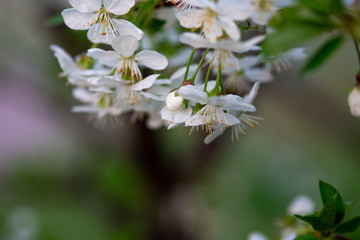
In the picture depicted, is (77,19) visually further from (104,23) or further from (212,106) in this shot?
(212,106)

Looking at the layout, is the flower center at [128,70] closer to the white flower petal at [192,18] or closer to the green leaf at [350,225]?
the white flower petal at [192,18]

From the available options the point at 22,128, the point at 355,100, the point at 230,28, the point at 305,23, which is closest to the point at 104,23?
the point at 230,28

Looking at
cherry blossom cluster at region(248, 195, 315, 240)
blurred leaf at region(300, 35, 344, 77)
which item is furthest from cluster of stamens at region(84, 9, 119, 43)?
cherry blossom cluster at region(248, 195, 315, 240)

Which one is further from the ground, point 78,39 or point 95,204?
point 78,39

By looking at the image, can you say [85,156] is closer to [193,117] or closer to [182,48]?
[182,48]

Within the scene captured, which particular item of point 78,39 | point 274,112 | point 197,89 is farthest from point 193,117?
point 274,112
